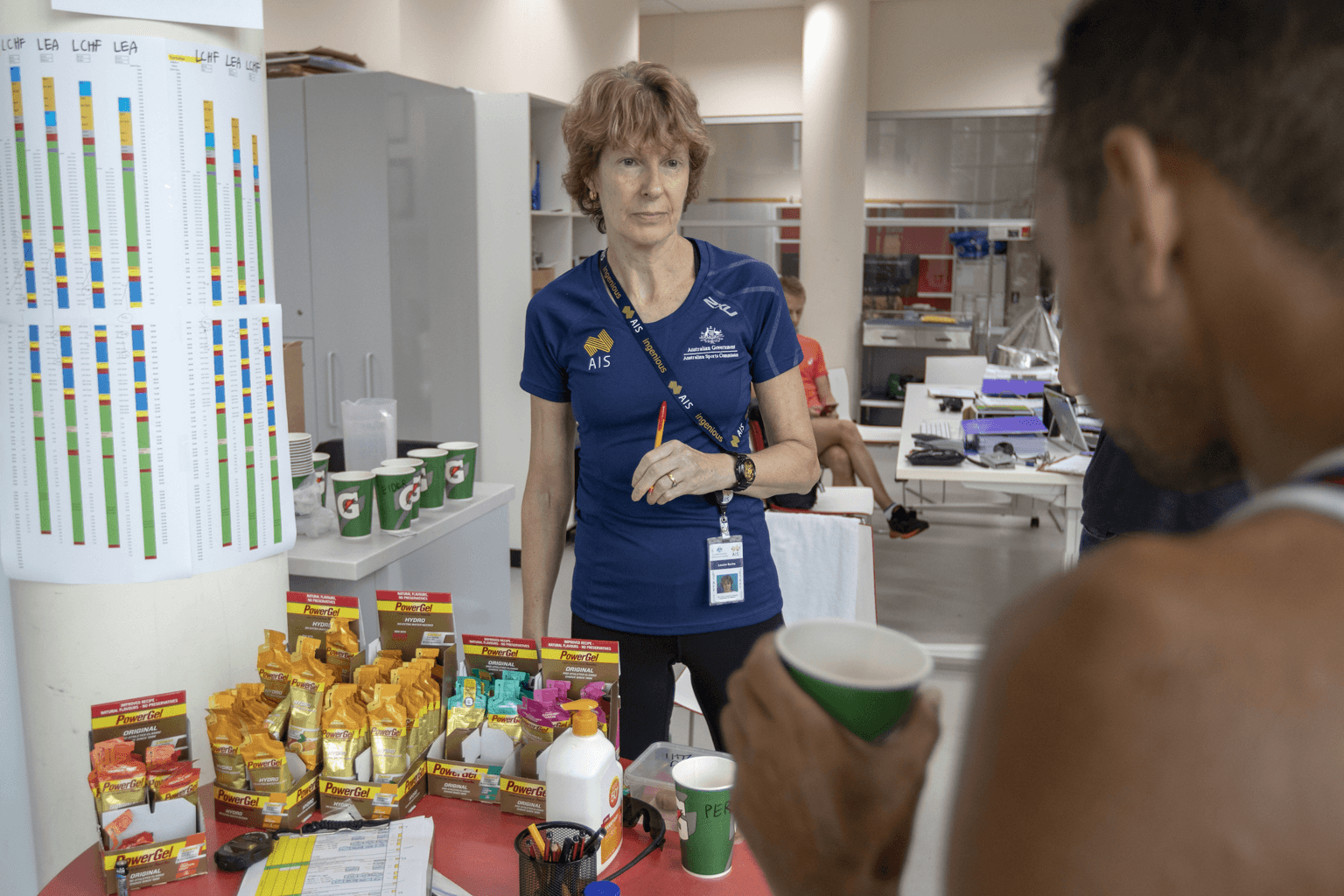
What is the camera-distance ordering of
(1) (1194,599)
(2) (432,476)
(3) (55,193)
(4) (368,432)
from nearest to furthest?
(1) (1194,599)
(3) (55,193)
(2) (432,476)
(4) (368,432)

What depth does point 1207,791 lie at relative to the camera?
1.17 ft

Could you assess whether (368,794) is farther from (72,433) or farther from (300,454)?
(300,454)

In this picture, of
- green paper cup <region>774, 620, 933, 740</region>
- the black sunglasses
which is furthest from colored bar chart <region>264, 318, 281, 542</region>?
green paper cup <region>774, 620, 933, 740</region>

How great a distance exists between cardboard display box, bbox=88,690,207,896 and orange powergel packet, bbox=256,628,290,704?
0.12m

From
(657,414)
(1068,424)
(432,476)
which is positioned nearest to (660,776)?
(657,414)

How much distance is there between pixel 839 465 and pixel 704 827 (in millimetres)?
4400

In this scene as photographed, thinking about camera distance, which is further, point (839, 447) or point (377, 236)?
point (839, 447)

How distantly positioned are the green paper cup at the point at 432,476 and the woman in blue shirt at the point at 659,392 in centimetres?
80

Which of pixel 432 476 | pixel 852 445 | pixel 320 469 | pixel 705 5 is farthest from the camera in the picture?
pixel 705 5

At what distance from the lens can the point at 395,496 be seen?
235 cm

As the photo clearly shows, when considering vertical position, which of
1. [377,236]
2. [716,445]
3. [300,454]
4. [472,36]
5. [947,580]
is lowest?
[947,580]

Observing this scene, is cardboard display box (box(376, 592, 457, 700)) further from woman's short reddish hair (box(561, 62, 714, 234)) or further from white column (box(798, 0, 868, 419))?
white column (box(798, 0, 868, 419))

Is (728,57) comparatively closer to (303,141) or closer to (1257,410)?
(303,141)

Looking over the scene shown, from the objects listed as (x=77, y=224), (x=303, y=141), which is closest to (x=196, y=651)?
(x=77, y=224)
